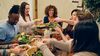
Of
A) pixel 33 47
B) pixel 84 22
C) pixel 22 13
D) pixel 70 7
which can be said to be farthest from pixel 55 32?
pixel 70 7

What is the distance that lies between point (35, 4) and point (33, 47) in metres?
5.22

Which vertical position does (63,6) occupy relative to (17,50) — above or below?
above

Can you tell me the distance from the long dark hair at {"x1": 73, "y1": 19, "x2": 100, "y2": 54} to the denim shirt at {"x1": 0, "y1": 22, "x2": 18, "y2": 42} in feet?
Answer: 4.78

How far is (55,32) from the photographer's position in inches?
137

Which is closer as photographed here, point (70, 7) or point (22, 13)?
point (22, 13)

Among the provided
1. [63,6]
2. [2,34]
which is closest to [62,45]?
[2,34]

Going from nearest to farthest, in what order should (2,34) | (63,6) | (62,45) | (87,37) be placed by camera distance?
1. (87,37)
2. (62,45)
3. (2,34)
4. (63,6)

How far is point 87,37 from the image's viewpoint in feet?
6.65

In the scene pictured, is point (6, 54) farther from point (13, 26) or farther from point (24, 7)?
point (24, 7)

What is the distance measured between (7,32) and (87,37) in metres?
1.65

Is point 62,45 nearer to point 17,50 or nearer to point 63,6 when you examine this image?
point 17,50

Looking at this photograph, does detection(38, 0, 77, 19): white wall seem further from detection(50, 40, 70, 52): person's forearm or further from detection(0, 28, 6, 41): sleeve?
detection(50, 40, 70, 52): person's forearm

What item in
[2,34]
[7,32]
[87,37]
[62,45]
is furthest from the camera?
[7,32]

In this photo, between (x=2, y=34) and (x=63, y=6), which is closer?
(x=2, y=34)
